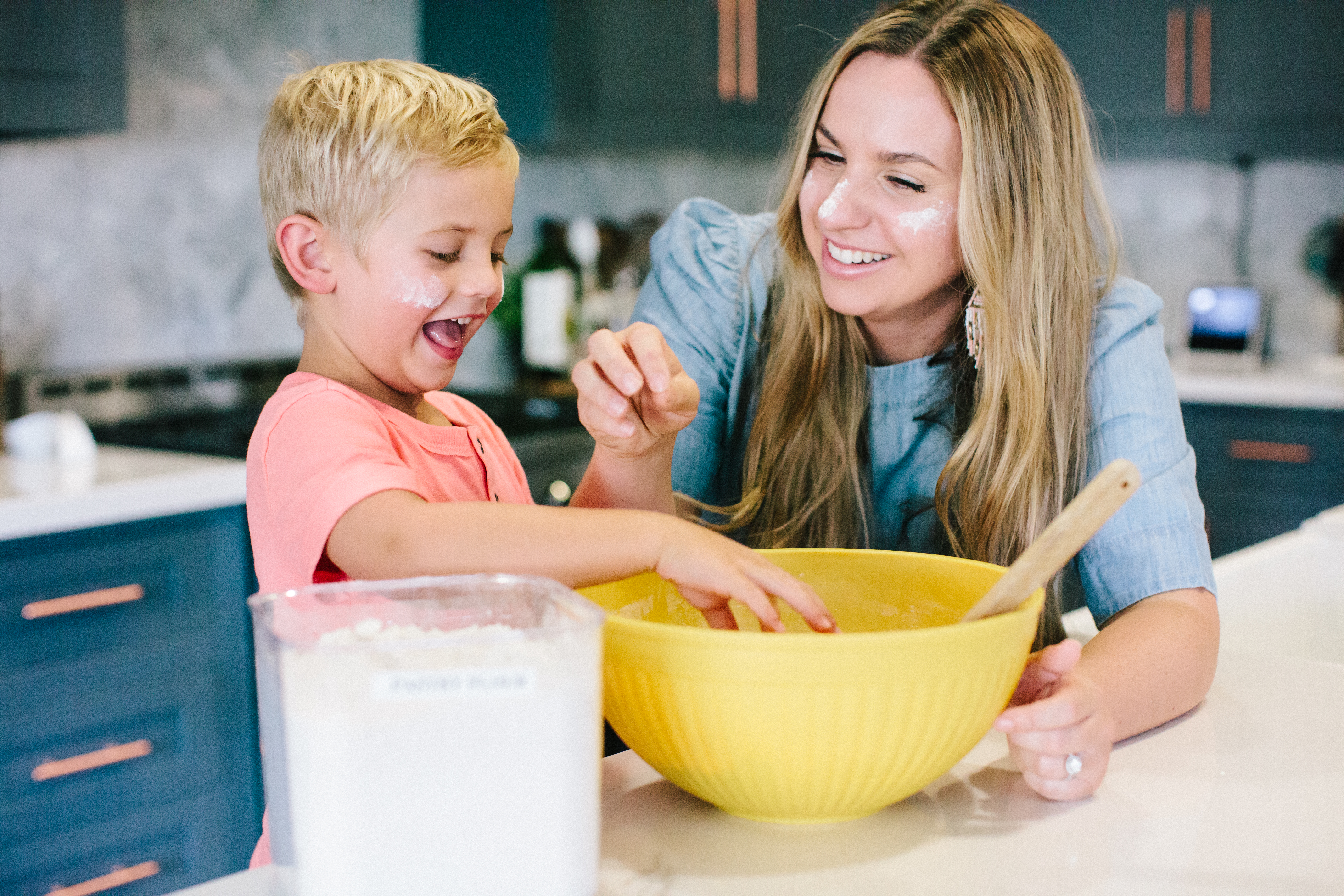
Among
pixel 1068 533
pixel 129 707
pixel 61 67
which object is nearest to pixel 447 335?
pixel 1068 533

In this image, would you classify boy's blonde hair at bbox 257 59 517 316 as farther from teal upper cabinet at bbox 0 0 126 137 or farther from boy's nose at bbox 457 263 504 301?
teal upper cabinet at bbox 0 0 126 137

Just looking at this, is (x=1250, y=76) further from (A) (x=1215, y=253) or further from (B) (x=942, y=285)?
(B) (x=942, y=285)

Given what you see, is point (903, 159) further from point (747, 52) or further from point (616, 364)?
point (747, 52)

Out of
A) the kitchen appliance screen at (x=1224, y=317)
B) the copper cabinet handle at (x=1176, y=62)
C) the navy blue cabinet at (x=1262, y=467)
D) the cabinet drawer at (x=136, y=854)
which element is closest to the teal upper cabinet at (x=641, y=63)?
the copper cabinet handle at (x=1176, y=62)

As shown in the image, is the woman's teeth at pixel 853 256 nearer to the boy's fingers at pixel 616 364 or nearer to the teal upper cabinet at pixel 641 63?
the boy's fingers at pixel 616 364

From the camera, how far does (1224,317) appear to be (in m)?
3.44

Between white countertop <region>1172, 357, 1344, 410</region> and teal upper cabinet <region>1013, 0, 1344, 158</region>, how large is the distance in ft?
1.97

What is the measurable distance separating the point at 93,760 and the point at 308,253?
124cm

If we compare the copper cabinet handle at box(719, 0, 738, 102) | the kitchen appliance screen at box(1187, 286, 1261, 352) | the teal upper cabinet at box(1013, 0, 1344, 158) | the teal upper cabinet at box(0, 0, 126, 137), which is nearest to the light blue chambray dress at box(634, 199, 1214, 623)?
the teal upper cabinet at box(0, 0, 126, 137)

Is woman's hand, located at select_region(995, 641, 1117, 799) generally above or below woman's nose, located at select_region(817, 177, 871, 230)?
below

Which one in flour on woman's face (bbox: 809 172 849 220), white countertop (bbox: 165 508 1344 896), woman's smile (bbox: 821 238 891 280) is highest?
flour on woman's face (bbox: 809 172 849 220)

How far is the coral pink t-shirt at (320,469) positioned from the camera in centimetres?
75

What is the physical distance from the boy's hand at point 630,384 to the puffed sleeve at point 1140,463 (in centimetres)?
43

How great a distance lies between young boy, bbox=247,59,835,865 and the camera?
71 centimetres
